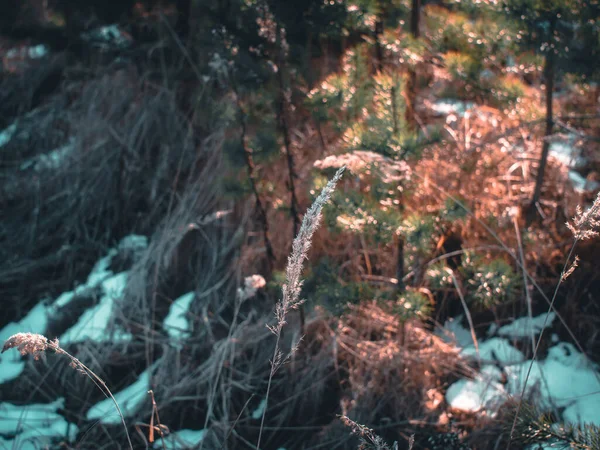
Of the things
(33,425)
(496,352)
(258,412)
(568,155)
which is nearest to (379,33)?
(568,155)

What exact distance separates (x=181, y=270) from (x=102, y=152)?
119cm

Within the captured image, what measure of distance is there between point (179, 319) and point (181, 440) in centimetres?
77

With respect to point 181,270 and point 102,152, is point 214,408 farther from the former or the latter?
point 102,152

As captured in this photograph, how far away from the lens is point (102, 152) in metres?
3.86

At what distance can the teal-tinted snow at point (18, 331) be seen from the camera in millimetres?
2895

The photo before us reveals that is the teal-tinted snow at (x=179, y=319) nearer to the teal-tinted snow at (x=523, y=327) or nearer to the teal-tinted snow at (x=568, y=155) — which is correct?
the teal-tinted snow at (x=523, y=327)

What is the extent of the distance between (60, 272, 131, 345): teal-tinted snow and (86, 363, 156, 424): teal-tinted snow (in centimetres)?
29

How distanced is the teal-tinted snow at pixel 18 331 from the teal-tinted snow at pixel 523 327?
8.10ft

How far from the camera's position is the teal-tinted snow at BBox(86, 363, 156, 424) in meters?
2.58

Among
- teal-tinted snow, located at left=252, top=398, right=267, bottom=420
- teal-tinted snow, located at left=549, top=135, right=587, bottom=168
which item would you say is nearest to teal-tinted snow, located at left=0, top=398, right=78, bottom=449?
teal-tinted snow, located at left=252, top=398, right=267, bottom=420

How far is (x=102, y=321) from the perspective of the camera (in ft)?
9.99

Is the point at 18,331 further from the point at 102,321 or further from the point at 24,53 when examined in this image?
the point at 24,53

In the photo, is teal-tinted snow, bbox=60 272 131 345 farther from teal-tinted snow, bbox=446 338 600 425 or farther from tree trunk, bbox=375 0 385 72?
tree trunk, bbox=375 0 385 72

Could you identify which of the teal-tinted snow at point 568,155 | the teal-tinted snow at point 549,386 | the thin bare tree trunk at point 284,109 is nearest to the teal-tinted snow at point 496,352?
the teal-tinted snow at point 549,386
